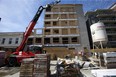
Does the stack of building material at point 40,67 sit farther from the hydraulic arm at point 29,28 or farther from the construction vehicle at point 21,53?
the hydraulic arm at point 29,28

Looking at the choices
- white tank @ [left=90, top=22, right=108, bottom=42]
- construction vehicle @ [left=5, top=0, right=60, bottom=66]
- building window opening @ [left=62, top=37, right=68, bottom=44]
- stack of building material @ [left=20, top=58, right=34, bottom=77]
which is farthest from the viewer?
building window opening @ [left=62, top=37, right=68, bottom=44]

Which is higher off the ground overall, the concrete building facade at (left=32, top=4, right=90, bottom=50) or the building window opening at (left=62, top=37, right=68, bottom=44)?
the concrete building facade at (left=32, top=4, right=90, bottom=50)

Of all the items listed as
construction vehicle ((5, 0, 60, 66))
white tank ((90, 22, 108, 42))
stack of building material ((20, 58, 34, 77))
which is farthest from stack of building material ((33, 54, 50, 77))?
white tank ((90, 22, 108, 42))

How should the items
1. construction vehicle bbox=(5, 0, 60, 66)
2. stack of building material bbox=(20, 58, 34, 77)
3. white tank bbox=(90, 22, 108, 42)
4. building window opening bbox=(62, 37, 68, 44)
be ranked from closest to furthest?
stack of building material bbox=(20, 58, 34, 77), construction vehicle bbox=(5, 0, 60, 66), white tank bbox=(90, 22, 108, 42), building window opening bbox=(62, 37, 68, 44)

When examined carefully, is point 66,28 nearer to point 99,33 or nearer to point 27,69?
point 99,33

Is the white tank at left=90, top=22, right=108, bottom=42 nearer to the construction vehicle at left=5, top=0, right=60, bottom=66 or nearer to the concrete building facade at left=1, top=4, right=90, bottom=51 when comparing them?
the construction vehicle at left=5, top=0, right=60, bottom=66

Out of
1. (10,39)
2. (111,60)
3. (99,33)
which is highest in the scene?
(10,39)

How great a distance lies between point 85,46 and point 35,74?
26.6 meters

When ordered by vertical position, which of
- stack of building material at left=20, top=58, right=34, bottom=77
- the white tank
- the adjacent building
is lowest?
stack of building material at left=20, top=58, right=34, bottom=77

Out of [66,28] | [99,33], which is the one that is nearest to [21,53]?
[99,33]

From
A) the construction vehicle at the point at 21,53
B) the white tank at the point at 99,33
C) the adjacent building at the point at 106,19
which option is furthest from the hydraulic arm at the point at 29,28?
the adjacent building at the point at 106,19

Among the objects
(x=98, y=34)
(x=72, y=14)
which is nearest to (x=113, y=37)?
(x=72, y=14)

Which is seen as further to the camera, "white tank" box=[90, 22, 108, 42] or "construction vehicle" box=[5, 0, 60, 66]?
"white tank" box=[90, 22, 108, 42]

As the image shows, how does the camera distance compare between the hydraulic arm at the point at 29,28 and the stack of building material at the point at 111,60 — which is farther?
the hydraulic arm at the point at 29,28
